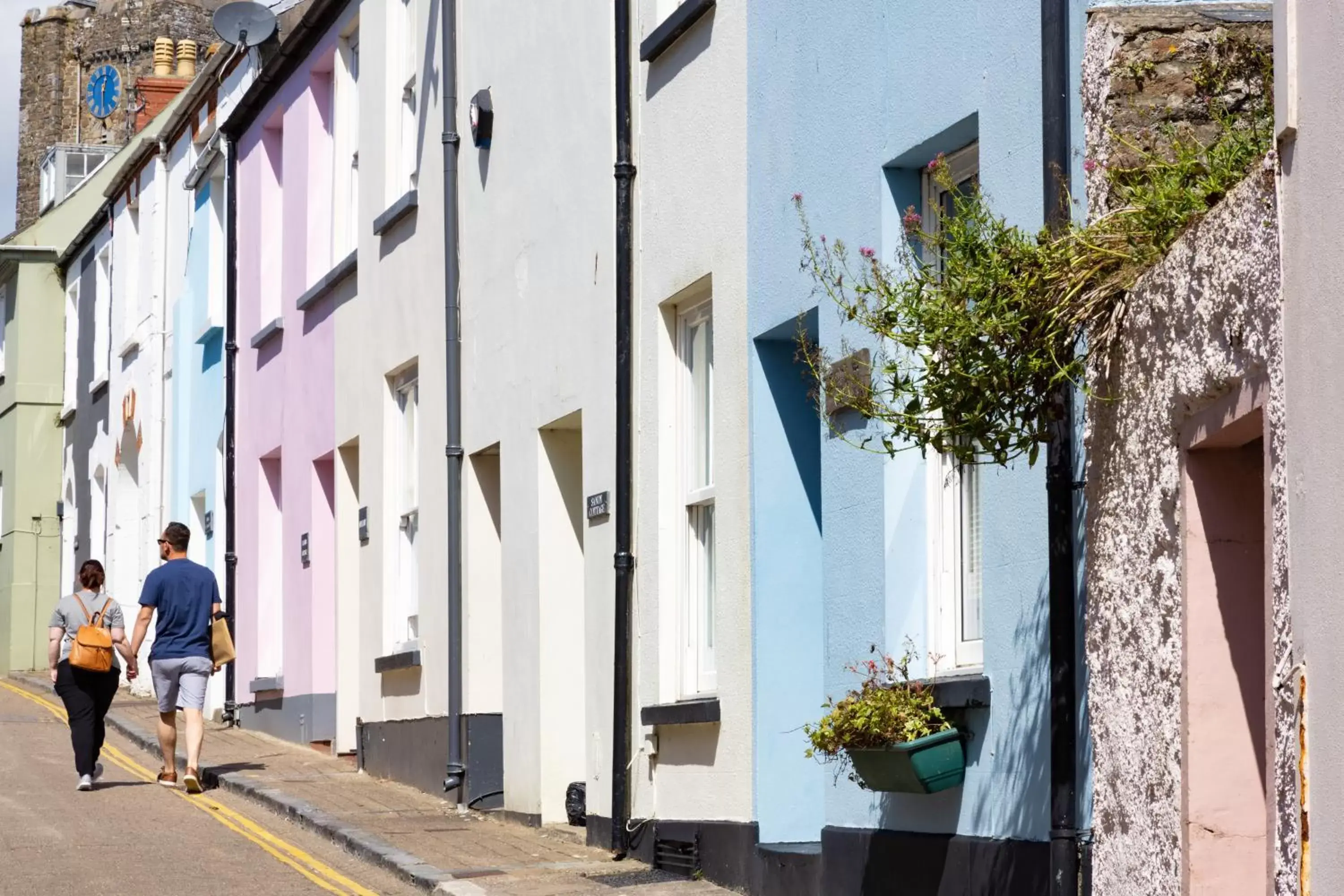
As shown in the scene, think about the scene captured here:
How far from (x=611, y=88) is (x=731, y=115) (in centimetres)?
194

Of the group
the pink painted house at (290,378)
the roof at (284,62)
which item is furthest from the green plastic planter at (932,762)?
the roof at (284,62)

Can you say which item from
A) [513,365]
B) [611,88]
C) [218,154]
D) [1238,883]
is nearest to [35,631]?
[218,154]

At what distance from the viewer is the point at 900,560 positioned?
9133mm

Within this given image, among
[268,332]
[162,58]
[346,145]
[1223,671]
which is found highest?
[162,58]

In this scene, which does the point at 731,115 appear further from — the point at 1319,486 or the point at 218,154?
the point at 218,154

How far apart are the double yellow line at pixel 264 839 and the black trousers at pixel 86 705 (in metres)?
0.71

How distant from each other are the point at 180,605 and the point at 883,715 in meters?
8.81

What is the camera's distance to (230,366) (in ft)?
76.4

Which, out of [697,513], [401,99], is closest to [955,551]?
[697,513]

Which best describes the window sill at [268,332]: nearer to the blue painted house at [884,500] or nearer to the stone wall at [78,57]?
the blue painted house at [884,500]

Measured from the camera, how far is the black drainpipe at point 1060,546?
24.7 ft

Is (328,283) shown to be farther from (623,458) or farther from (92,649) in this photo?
(623,458)

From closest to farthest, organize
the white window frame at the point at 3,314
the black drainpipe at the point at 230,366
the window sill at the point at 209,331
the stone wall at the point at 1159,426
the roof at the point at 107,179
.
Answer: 1. the stone wall at the point at 1159,426
2. the black drainpipe at the point at 230,366
3. the window sill at the point at 209,331
4. the roof at the point at 107,179
5. the white window frame at the point at 3,314

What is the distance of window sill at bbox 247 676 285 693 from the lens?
69.2ft
